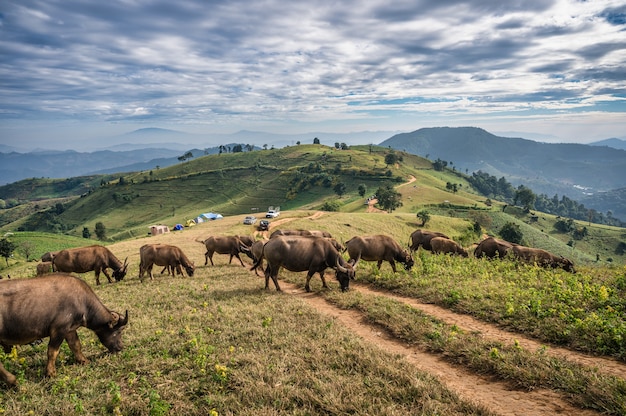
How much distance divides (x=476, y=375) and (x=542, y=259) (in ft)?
63.3

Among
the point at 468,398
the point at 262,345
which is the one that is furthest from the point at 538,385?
the point at 262,345

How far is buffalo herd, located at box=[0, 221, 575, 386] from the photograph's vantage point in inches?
338

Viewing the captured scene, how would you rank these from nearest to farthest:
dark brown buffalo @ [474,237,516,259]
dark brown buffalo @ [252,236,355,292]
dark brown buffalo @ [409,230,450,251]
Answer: dark brown buffalo @ [252,236,355,292], dark brown buffalo @ [474,237,516,259], dark brown buffalo @ [409,230,450,251]

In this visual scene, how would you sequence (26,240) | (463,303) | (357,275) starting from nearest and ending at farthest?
(463,303) → (357,275) → (26,240)

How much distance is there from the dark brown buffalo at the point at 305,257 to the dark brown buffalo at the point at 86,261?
34.5 ft

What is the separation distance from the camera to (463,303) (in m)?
14.3

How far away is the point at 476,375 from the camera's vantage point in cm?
933

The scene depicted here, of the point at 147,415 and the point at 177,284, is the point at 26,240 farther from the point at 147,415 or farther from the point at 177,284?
the point at 147,415

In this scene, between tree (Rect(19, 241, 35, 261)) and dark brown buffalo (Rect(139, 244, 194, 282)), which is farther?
tree (Rect(19, 241, 35, 261))

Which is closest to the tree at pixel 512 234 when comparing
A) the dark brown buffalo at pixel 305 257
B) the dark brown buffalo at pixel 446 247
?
the dark brown buffalo at pixel 446 247

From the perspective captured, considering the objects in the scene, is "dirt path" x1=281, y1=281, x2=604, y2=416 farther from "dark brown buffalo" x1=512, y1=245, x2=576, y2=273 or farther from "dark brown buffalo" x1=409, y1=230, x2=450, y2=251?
"dark brown buffalo" x1=409, y1=230, x2=450, y2=251

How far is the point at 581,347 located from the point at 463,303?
447 cm

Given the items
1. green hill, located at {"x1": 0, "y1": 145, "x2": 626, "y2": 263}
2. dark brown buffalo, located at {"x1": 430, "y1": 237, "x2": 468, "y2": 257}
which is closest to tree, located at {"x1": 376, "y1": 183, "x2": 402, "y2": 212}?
Answer: green hill, located at {"x1": 0, "y1": 145, "x2": 626, "y2": 263}

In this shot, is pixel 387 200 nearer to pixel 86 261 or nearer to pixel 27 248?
pixel 86 261
